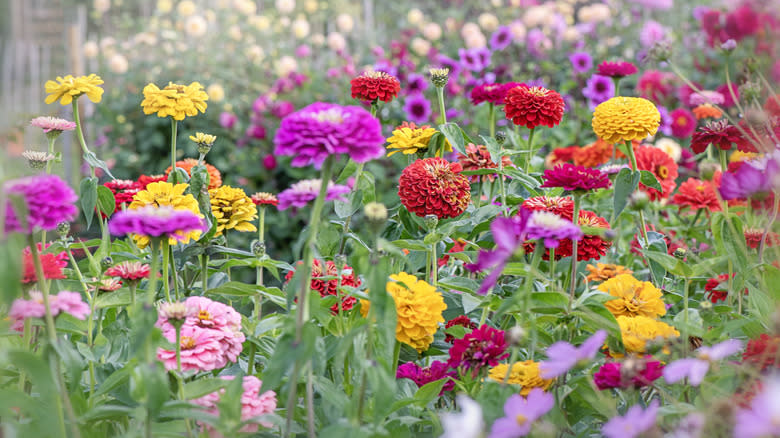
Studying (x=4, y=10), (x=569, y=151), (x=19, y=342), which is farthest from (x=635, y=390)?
(x=4, y=10)

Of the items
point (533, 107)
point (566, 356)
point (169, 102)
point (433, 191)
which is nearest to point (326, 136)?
point (566, 356)

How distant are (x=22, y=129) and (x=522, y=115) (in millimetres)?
906

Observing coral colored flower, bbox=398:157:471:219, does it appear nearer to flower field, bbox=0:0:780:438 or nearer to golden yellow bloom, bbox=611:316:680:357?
flower field, bbox=0:0:780:438

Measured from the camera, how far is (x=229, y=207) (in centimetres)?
114

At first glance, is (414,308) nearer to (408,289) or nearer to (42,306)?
(408,289)

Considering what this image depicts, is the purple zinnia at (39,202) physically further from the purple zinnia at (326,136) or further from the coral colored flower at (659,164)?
the coral colored flower at (659,164)

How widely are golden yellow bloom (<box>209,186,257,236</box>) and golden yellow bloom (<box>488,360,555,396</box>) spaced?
1.62 feet

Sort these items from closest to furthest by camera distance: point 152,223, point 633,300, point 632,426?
point 632,426, point 152,223, point 633,300

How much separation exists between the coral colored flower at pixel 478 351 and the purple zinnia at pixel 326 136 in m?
0.29

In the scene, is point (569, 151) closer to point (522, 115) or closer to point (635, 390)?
point (522, 115)

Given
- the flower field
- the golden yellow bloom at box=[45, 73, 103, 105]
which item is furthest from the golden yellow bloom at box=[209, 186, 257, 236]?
the golden yellow bloom at box=[45, 73, 103, 105]

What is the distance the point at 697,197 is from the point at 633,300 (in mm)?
579

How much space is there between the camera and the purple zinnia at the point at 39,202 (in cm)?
68

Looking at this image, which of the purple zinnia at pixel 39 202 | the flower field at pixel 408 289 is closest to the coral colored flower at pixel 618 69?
the flower field at pixel 408 289
